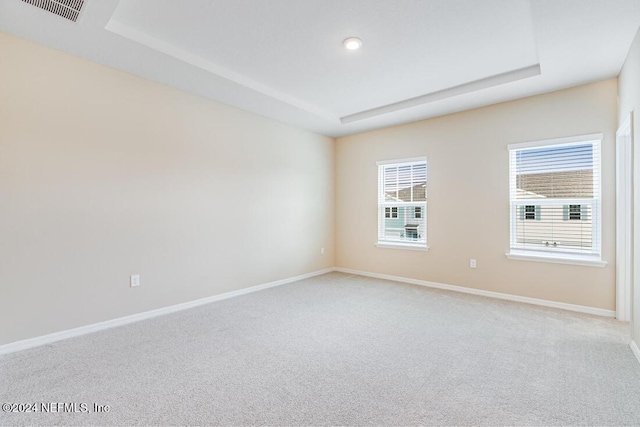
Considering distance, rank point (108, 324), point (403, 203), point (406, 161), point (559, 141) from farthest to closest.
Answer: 1. point (403, 203)
2. point (406, 161)
3. point (559, 141)
4. point (108, 324)

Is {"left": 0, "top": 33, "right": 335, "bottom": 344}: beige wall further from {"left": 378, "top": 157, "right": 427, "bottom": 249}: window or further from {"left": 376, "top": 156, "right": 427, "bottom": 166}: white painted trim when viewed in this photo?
{"left": 378, "top": 157, "right": 427, "bottom": 249}: window

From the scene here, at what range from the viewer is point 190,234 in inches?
149

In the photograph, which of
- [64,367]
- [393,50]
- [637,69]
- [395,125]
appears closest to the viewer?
[64,367]

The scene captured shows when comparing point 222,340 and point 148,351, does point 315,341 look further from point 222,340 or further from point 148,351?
point 148,351

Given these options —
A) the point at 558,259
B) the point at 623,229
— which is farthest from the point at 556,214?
the point at 623,229

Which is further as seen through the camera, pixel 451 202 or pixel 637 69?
pixel 451 202

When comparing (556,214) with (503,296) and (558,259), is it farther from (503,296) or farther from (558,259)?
(503,296)

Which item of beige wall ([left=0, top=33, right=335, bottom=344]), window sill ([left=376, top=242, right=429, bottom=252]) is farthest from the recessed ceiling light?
window sill ([left=376, top=242, right=429, bottom=252])

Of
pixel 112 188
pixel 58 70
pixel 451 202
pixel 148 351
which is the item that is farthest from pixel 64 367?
pixel 451 202

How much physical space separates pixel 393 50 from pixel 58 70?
10.1ft

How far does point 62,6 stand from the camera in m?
2.24

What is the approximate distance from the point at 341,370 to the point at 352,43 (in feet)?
9.02

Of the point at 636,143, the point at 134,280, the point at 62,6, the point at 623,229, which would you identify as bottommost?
the point at 134,280

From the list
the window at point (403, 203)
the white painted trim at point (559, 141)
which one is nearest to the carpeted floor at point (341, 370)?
the window at point (403, 203)
